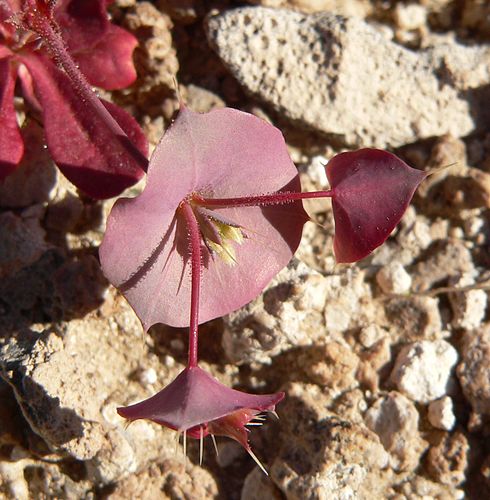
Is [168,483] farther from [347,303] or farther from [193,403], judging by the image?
[347,303]

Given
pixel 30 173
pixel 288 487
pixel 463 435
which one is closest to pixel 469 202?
pixel 463 435

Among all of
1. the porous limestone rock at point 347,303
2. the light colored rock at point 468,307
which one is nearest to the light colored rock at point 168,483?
the porous limestone rock at point 347,303

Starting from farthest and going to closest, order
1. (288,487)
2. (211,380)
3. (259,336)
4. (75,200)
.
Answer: (75,200) → (259,336) → (288,487) → (211,380)

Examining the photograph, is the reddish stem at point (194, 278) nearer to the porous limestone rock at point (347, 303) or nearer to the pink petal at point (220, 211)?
the pink petal at point (220, 211)

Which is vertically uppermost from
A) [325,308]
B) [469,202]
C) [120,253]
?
[120,253]

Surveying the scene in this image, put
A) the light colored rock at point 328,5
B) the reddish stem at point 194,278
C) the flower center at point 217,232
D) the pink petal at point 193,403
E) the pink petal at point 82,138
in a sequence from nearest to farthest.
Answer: the pink petal at point 193,403
the reddish stem at point 194,278
the flower center at point 217,232
the pink petal at point 82,138
the light colored rock at point 328,5

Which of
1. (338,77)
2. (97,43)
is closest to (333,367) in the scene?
(338,77)

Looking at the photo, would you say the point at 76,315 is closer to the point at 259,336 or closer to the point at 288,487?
the point at 259,336
